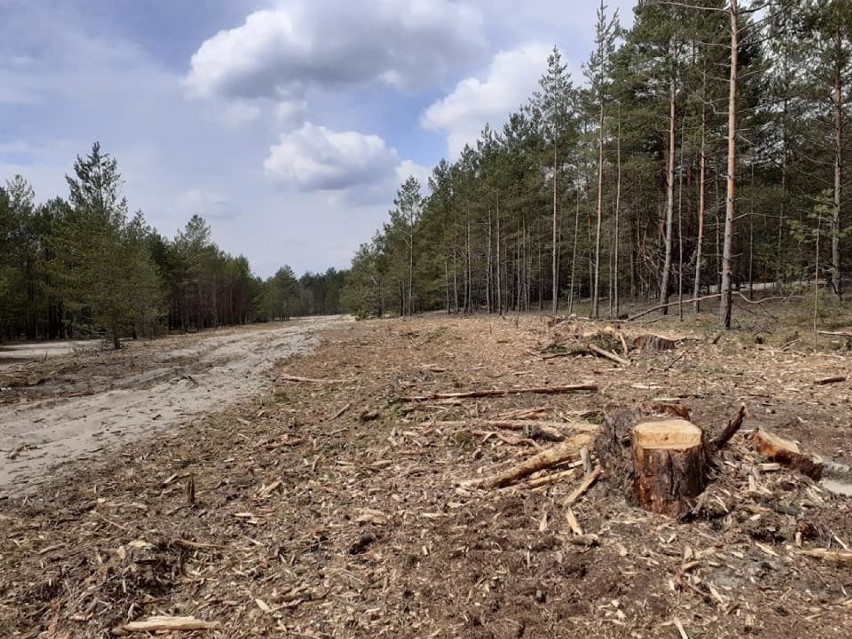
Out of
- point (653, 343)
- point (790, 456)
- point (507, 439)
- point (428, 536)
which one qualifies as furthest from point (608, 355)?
point (428, 536)

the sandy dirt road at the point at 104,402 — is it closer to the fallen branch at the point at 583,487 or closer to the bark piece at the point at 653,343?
the fallen branch at the point at 583,487

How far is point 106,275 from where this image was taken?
70.0 ft

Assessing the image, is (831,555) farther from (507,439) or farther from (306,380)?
(306,380)

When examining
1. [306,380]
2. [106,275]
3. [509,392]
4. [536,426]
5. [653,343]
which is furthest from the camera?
[106,275]

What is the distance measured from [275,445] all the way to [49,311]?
5674 cm

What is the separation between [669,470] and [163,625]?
3519 millimetres

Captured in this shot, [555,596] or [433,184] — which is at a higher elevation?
[433,184]

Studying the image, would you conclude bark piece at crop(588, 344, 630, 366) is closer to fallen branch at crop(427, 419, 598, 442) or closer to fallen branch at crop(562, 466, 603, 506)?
fallen branch at crop(427, 419, 598, 442)

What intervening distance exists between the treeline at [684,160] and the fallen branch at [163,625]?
12.0m

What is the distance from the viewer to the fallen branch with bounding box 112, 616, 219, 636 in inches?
117

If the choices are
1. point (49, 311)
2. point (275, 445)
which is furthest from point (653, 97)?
point (49, 311)

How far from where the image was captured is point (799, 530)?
313 cm

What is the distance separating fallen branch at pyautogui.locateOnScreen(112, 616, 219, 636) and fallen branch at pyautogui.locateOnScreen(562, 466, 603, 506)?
258 centimetres

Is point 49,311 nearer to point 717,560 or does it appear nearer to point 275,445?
point 275,445
